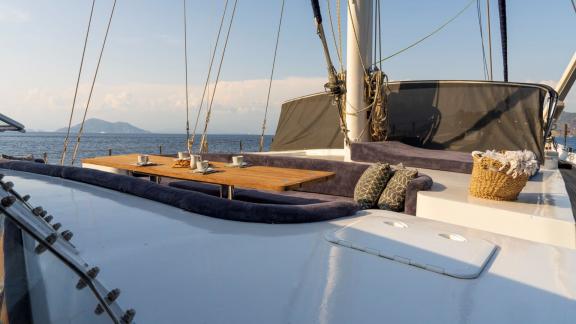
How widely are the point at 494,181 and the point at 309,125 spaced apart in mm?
5651

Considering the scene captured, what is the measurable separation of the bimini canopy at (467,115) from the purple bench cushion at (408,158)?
1391 mm

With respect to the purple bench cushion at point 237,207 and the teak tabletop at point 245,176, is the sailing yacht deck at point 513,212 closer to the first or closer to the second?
the purple bench cushion at point 237,207

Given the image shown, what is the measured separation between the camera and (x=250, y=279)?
4.45 feet

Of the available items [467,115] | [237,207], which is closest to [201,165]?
[237,207]

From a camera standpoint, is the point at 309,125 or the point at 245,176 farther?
the point at 309,125

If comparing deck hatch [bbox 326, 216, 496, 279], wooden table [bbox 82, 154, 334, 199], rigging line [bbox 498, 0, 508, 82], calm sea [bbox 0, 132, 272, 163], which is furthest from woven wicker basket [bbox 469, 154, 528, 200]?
calm sea [bbox 0, 132, 272, 163]

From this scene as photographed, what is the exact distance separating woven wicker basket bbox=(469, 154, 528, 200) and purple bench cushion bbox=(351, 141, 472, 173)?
1.43 metres

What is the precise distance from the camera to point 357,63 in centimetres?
536

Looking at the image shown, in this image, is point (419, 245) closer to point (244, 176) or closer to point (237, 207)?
point (237, 207)

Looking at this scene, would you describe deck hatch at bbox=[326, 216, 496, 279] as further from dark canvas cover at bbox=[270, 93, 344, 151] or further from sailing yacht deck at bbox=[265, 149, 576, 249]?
dark canvas cover at bbox=[270, 93, 344, 151]

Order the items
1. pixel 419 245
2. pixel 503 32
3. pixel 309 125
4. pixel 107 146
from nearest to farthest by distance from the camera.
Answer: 1. pixel 419 245
2. pixel 503 32
3. pixel 309 125
4. pixel 107 146

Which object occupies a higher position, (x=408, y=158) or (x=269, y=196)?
(x=408, y=158)

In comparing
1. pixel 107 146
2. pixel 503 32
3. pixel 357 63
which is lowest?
pixel 107 146

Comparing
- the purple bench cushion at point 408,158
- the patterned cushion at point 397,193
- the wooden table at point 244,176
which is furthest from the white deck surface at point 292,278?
the purple bench cushion at point 408,158
